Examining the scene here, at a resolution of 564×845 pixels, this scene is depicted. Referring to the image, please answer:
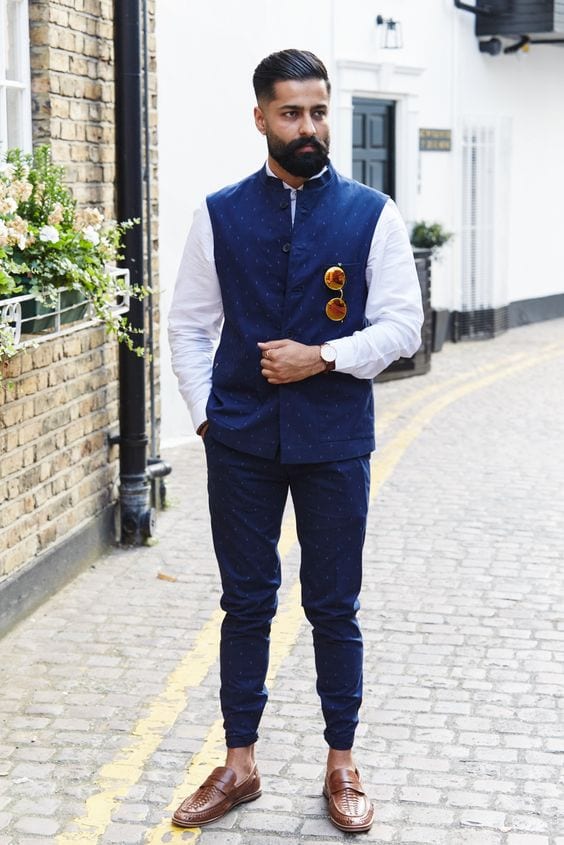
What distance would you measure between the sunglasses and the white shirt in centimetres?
7

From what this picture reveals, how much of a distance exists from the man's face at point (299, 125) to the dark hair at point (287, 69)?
0.05ft

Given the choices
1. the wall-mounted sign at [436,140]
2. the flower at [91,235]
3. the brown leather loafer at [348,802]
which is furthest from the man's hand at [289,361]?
the wall-mounted sign at [436,140]

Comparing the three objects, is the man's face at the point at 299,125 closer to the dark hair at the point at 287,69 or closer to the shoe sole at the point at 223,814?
the dark hair at the point at 287,69

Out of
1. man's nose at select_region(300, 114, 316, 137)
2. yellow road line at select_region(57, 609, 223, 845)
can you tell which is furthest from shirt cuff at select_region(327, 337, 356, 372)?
yellow road line at select_region(57, 609, 223, 845)

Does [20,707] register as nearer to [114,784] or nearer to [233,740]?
[114,784]

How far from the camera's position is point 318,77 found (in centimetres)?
375

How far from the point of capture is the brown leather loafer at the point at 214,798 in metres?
3.95

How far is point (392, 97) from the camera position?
14.3m

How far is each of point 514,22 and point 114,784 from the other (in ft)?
43.3

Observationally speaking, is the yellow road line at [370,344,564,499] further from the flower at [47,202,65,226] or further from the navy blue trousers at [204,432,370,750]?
the navy blue trousers at [204,432,370,750]

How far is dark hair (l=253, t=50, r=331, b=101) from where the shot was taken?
12.2 feet

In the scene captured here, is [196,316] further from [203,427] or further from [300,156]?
[300,156]

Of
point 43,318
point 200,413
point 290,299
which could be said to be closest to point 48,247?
point 43,318

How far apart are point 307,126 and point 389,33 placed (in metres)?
10.6
